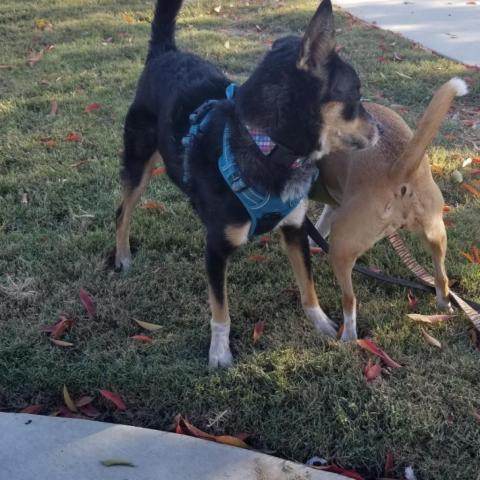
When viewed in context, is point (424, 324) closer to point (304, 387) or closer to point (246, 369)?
point (304, 387)

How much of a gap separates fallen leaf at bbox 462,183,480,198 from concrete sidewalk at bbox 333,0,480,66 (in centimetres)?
320

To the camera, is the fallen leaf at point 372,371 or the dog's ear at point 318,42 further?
the fallen leaf at point 372,371

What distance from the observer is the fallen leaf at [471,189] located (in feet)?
14.1

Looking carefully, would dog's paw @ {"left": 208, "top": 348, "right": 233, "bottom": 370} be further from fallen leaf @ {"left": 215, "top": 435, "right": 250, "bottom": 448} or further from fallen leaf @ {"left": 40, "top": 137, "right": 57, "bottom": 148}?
fallen leaf @ {"left": 40, "top": 137, "right": 57, "bottom": 148}

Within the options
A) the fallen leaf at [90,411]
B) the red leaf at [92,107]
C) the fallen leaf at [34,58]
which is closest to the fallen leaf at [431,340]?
the fallen leaf at [90,411]

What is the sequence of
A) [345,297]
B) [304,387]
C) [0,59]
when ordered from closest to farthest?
1. [304,387]
2. [345,297]
3. [0,59]

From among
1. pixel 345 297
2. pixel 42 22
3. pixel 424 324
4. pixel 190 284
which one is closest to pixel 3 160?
pixel 190 284

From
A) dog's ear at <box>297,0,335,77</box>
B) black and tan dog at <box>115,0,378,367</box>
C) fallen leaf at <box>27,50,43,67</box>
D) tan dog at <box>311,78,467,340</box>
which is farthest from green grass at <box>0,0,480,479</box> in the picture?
fallen leaf at <box>27,50,43,67</box>

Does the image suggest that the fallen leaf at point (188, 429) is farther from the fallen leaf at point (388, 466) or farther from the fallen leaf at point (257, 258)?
the fallen leaf at point (257, 258)

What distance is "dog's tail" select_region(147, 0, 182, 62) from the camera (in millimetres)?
3680

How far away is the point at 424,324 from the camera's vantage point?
316cm

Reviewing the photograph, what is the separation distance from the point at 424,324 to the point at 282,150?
1.33m

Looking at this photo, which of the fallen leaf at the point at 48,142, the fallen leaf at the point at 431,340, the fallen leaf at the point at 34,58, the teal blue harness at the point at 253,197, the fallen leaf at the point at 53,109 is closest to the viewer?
the teal blue harness at the point at 253,197

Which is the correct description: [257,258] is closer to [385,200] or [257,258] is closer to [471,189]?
[385,200]
